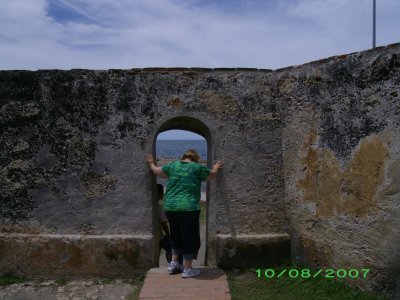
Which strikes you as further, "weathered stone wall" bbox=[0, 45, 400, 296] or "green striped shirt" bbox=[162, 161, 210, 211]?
"weathered stone wall" bbox=[0, 45, 400, 296]

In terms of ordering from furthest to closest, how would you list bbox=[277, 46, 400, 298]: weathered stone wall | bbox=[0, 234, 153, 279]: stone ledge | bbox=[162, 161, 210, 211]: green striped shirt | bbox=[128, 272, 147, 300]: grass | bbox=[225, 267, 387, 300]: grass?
bbox=[0, 234, 153, 279]: stone ledge, bbox=[162, 161, 210, 211]: green striped shirt, bbox=[128, 272, 147, 300]: grass, bbox=[225, 267, 387, 300]: grass, bbox=[277, 46, 400, 298]: weathered stone wall

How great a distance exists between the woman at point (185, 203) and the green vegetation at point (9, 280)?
1.66 meters

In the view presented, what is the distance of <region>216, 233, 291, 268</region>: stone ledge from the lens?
482cm

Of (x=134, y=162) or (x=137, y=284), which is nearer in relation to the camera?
(x=137, y=284)

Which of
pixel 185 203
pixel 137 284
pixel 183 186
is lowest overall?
pixel 137 284

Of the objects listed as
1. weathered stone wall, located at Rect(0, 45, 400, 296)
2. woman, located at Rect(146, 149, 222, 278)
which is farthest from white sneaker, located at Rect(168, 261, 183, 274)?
weathered stone wall, located at Rect(0, 45, 400, 296)

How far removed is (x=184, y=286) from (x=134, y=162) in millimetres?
1443

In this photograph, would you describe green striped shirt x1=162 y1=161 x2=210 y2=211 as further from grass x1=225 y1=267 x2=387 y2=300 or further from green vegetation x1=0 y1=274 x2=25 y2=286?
green vegetation x1=0 y1=274 x2=25 y2=286

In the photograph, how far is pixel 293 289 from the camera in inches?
169

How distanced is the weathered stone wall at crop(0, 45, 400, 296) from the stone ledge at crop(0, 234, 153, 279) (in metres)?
0.01

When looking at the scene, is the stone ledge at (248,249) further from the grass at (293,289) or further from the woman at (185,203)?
the woman at (185,203)

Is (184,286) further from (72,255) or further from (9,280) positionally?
(9,280)
